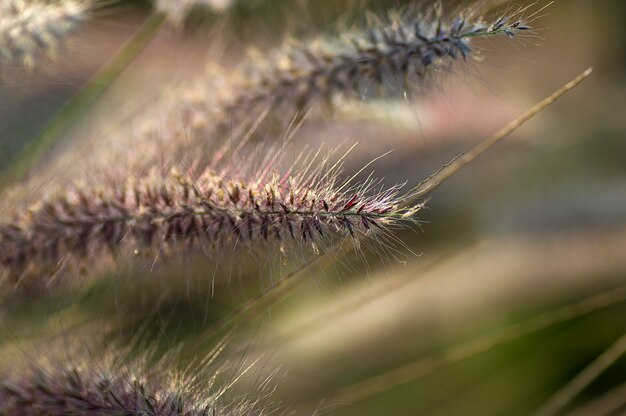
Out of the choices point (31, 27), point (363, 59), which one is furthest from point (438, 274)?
point (31, 27)

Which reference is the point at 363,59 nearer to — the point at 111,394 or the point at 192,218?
the point at 192,218

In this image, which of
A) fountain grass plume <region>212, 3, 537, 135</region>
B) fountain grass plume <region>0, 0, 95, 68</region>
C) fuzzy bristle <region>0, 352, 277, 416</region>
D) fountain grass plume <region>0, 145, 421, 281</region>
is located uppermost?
fountain grass plume <region>0, 0, 95, 68</region>

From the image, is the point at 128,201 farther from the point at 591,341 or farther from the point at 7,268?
the point at 591,341

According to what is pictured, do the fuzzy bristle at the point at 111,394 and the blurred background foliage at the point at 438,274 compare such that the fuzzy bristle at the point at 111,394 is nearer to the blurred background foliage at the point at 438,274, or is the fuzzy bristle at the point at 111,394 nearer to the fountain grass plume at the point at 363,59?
the blurred background foliage at the point at 438,274

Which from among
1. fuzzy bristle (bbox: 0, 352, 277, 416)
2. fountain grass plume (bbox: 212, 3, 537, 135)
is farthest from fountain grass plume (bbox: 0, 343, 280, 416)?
fountain grass plume (bbox: 212, 3, 537, 135)

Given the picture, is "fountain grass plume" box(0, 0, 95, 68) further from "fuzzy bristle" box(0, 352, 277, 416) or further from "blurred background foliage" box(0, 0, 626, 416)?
"fuzzy bristle" box(0, 352, 277, 416)

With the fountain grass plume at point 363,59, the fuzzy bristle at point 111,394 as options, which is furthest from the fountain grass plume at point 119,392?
the fountain grass plume at point 363,59

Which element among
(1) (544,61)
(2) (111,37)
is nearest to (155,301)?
(2) (111,37)

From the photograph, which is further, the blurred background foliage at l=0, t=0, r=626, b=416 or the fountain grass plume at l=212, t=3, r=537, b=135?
the blurred background foliage at l=0, t=0, r=626, b=416
